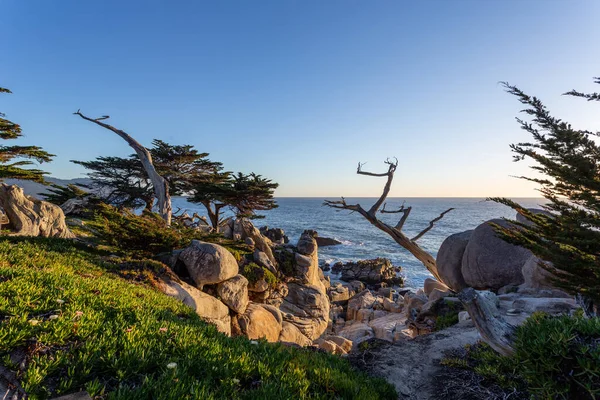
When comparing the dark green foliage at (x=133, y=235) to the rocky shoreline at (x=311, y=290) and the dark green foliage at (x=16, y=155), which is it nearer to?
the rocky shoreline at (x=311, y=290)

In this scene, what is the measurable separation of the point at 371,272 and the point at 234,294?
76.1ft

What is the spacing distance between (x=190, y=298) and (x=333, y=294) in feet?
56.4

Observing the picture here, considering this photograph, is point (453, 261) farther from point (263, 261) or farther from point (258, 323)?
point (258, 323)

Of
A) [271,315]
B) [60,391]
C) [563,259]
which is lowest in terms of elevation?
[271,315]

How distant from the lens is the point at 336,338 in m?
13.0

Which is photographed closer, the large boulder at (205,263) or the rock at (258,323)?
the large boulder at (205,263)

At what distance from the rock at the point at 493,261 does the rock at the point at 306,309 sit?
7.77 m

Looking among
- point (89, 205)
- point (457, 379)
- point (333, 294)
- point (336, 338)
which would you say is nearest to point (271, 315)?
point (336, 338)

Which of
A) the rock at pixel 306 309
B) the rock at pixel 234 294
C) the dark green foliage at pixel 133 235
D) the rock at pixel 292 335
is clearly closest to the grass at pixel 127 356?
the dark green foliage at pixel 133 235

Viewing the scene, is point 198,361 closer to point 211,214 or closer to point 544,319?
point 544,319

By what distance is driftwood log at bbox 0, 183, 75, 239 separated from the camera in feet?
33.8

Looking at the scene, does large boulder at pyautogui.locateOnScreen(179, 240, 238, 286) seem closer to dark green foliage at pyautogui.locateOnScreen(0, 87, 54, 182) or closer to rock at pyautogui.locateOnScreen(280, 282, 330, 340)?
rock at pyautogui.locateOnScreen(280, 282, 330, 340)

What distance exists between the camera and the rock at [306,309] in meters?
14.2

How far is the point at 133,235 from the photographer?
10172mm
